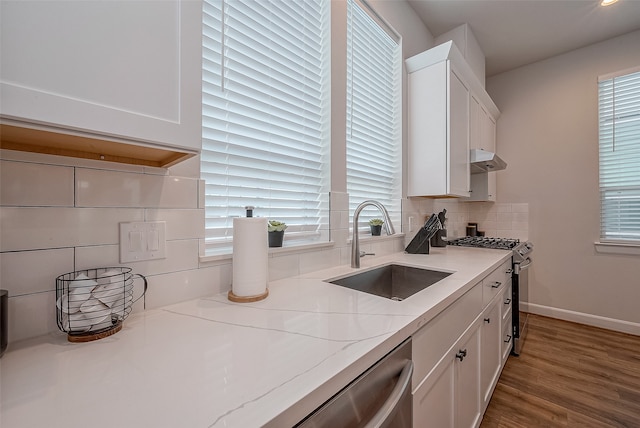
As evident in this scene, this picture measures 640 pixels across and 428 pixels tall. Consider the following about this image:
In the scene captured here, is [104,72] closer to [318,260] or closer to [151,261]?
[151,261]

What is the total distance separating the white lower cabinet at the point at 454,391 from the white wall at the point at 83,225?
81cm

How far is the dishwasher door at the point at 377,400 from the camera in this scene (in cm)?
53

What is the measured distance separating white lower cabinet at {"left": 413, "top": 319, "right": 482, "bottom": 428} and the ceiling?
259 centimetres

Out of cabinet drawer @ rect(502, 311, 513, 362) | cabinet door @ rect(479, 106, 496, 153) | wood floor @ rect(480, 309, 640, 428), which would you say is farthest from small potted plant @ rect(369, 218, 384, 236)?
cabinet door @ rect(479, 106, 496, 153)

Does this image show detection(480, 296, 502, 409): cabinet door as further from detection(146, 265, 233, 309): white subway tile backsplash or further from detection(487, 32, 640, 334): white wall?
detection(487, 32, 640, 334): white wall

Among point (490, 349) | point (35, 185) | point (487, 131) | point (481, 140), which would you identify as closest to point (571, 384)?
point (490, 349)

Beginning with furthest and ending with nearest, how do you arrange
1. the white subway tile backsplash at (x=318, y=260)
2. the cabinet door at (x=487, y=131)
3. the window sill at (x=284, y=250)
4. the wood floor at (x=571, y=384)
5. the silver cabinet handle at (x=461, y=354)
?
the cabinet door at (x=487, y=131) → the wood floor at (x=571, y=384) → the white subway tile backsplash at (x=318, y=260) → the silver cabinet handle at (x=461, y=354) → the window sill at (x=284, y=250)

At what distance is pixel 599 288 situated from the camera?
283cm

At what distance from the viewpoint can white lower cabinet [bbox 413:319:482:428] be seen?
0.90m

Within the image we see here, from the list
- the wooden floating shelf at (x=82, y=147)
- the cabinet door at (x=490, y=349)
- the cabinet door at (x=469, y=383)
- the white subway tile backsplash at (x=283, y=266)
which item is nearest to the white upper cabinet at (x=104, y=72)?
the wooden floating shelf at (x=82, y=147)

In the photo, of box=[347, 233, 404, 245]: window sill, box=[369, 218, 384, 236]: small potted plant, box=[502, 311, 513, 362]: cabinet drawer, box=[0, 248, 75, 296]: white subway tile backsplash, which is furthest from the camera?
box=[502, 311, 513, 362]: cabinet drawer

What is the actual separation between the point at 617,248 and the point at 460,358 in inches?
114

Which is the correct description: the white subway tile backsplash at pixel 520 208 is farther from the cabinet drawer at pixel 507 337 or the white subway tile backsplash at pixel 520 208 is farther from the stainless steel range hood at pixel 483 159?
the cabinet drawer at pixel 507 337

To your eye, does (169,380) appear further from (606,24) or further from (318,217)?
(606,24)
